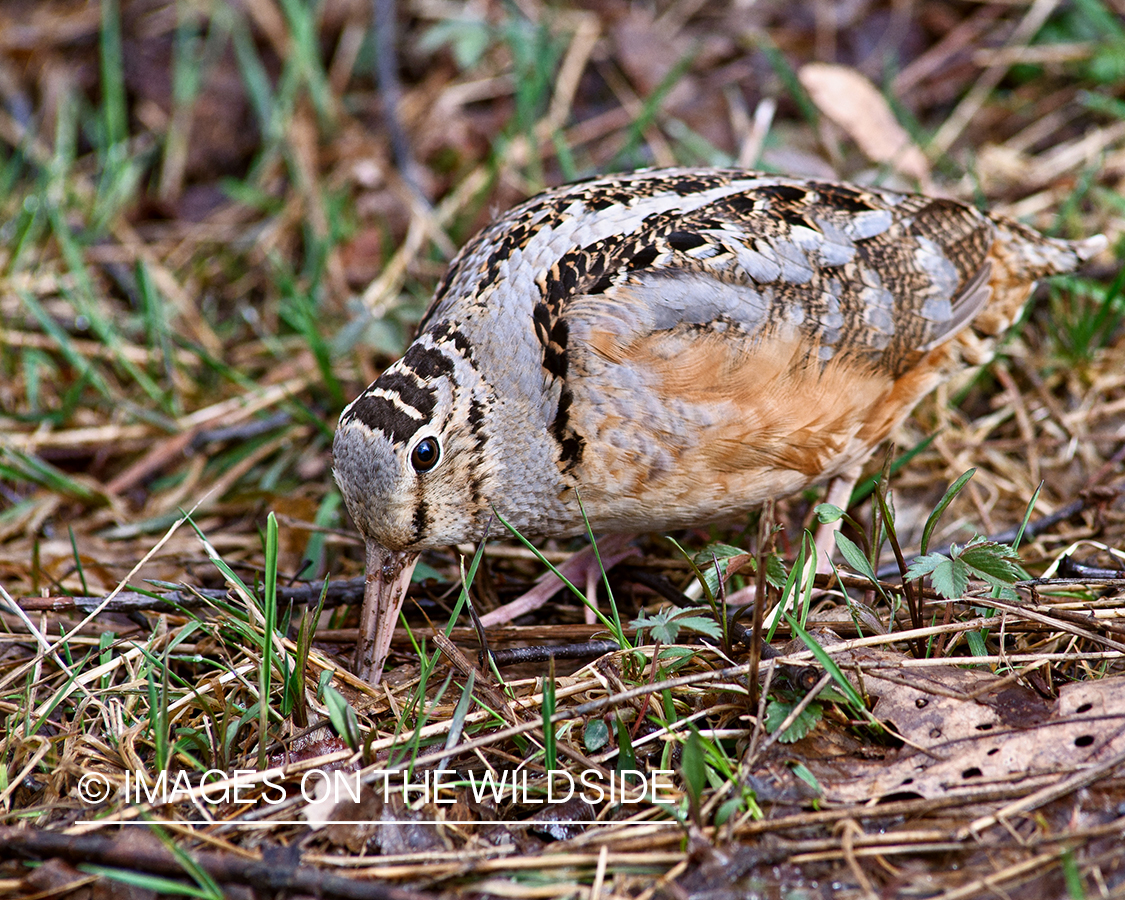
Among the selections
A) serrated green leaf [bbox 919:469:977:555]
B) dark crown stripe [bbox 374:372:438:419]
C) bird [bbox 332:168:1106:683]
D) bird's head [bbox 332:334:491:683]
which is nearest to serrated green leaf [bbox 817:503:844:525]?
serrated green leaf [bbox 919:469:977:555]

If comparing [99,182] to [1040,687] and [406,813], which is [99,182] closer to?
[406,813]

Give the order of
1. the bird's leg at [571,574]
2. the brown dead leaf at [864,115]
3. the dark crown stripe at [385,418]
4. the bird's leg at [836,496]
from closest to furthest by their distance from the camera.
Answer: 1. the dark crown stripe at [385,418]
2. the bird's leg at [571,574]
3. the bird's leg at [836,496]
4. the brown dead leaf at [864,115]

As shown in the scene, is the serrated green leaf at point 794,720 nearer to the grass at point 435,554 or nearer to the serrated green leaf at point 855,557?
the grass at point 435,554

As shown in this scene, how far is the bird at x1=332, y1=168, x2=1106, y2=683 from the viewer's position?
3.09m

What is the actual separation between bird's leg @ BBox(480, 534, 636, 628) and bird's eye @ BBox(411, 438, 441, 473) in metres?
0.61

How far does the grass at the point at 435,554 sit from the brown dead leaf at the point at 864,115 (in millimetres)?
99

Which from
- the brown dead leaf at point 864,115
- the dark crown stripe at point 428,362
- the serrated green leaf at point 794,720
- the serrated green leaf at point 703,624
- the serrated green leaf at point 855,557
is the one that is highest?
the brown dead leaf at point 864,115

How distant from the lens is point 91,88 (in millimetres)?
6172

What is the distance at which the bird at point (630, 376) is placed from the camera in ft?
10.1

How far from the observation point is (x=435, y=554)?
3.82 metres

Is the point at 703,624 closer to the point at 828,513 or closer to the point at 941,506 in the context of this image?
the point at 828,513

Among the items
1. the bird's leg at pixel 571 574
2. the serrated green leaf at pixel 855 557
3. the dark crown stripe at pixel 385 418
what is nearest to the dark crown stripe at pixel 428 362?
the dark crown stripe at pixel 385 418

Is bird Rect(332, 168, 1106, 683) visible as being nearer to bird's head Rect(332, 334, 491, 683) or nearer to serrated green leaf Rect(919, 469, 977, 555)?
bird's head Rect(332, 334, 491, 683)

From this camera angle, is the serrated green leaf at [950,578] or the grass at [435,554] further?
the serrated green leaf at [950,578]
